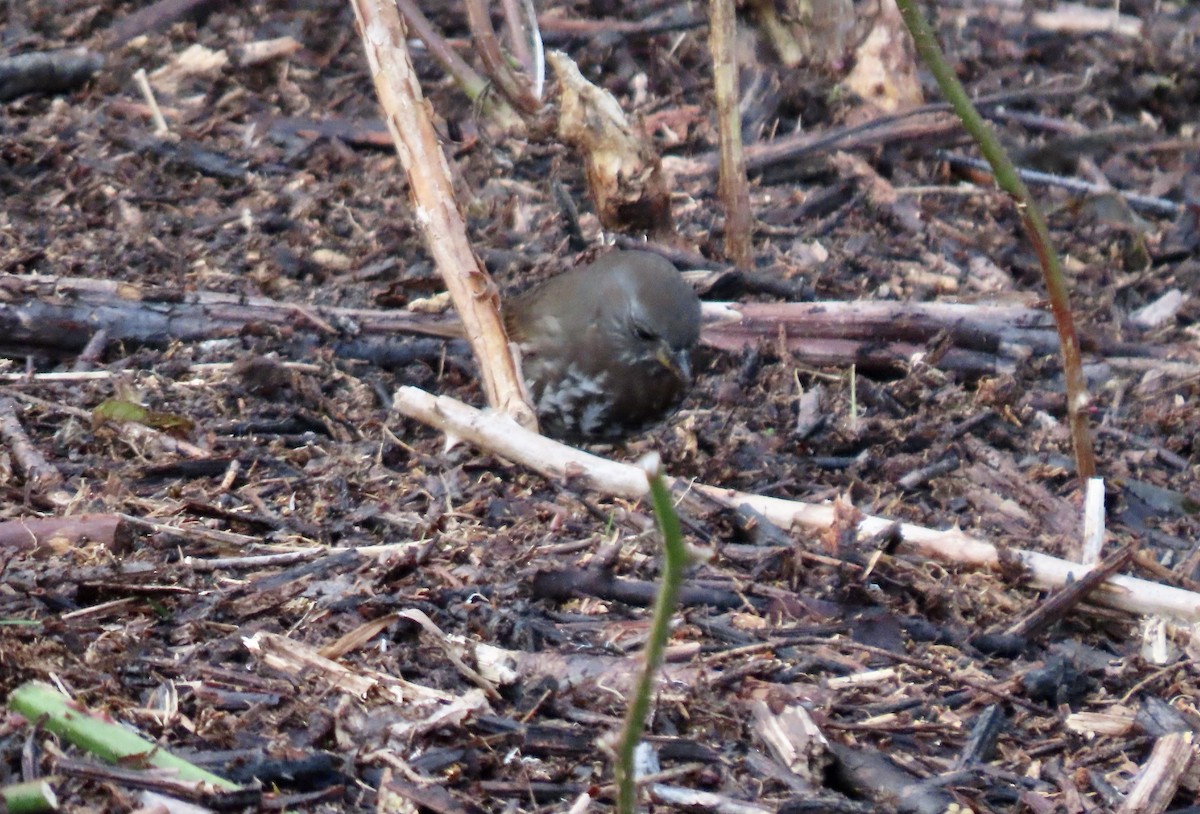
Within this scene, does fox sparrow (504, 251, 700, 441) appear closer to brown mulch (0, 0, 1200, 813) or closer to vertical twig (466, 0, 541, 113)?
brown mulch (0, 0, 1200, 813)

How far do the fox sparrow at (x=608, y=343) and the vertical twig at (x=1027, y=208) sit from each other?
1.48 metres

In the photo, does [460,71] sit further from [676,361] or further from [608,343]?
[676,361]

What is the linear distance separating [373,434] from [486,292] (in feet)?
2.05

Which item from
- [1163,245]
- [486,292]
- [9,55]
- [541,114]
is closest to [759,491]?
[486,292]

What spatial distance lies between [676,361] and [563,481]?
109 centimetres

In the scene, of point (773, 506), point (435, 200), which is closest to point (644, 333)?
point (435, 200)

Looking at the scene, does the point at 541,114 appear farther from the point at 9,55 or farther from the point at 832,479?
the point at 9,55

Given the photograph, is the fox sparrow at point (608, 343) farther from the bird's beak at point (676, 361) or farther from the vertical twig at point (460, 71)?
the vertical twig at point (460, 71)

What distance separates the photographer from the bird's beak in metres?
5.21

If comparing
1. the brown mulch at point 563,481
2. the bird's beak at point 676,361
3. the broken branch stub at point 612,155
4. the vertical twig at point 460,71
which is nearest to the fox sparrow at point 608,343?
the bird's beak at point 676,361

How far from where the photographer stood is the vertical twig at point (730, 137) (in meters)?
5.64

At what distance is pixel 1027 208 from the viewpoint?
12.4ft

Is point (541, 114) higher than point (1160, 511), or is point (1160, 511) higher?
point (541, 114)

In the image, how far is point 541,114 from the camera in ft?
19.6
